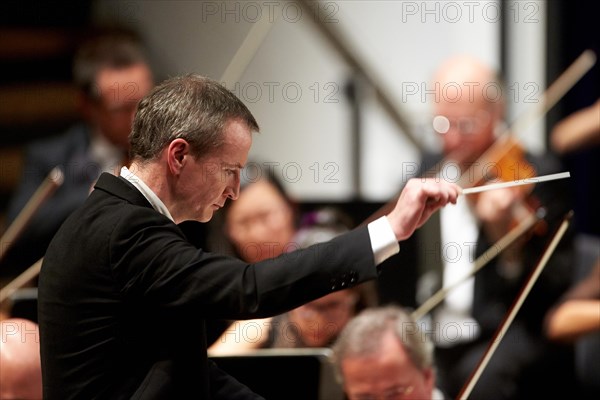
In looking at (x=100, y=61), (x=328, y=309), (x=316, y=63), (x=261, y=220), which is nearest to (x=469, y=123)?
(x=261, y=220)

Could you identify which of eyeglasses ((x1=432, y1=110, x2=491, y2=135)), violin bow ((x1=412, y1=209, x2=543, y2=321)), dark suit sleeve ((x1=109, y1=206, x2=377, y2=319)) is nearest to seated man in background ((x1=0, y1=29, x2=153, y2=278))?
eyeglasses ((x1=432, y1=110, x2=491, y2=135))

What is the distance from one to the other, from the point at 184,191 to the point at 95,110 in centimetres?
192

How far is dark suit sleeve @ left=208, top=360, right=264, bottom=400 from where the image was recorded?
1844 millimetres

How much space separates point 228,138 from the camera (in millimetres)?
1710

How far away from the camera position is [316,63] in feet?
15.4

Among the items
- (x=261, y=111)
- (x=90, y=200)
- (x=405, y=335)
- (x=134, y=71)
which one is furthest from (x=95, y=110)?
(x=90, y=200)

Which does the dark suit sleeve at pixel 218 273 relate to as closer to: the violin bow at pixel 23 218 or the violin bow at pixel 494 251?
the violin bow at pixel 494 251

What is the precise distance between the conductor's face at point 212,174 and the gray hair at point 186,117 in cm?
1

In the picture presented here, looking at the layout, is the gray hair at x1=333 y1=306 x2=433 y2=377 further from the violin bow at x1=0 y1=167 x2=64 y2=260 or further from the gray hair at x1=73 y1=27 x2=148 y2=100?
the gray hair at x1=73 y1=27 x2=148 y2=100

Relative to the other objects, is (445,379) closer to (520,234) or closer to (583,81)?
(520,234)

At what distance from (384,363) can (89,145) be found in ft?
5.23

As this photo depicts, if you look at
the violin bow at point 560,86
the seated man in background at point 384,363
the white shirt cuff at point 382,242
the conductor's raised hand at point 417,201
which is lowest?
the seated man in background at point 384,363

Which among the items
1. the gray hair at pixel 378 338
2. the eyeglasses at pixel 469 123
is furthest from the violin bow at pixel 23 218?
the eyeglasses at pixel 469 123

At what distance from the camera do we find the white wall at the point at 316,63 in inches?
182
